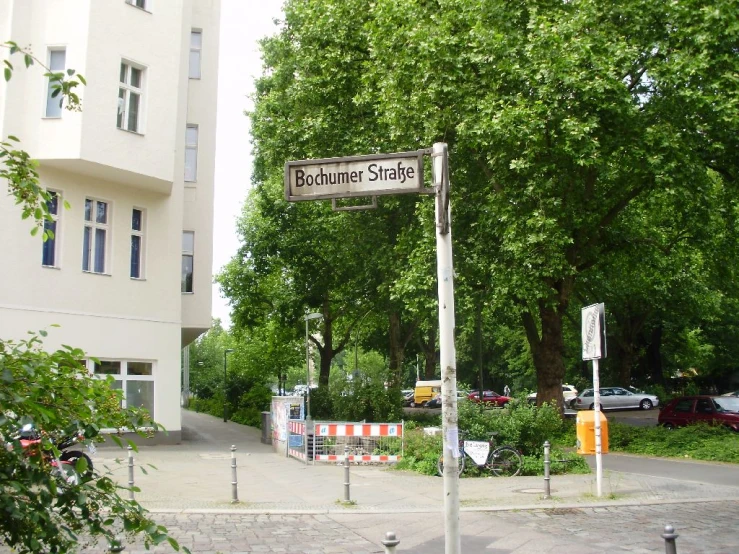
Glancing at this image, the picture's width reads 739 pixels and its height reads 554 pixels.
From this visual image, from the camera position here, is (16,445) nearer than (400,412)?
Yes

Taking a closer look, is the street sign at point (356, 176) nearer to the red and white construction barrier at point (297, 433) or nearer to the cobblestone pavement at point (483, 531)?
the cobblestone pavement at point (483, 531)

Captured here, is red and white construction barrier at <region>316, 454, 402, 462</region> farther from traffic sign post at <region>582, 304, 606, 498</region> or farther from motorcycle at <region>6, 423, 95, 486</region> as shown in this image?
motorcycle at <region>6, 423, 95, 486</region>

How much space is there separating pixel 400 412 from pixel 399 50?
12367 mm

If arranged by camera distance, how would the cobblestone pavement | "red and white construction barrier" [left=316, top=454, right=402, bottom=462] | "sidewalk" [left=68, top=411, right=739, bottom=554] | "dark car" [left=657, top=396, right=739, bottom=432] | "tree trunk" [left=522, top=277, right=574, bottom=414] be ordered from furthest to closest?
"dark car" [left=657, top=396, right=739, bottom=432], "tree trunk" [left=522, top=277, right=574, bottom=414], "red and white construction barrier" [left=316, top=454, right=402, bottom=462], "sidewalk" [left=68, top=411, right=739, bottom=554], the cobblestone pavement

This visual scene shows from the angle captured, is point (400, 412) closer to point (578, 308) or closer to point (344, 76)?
point (344, 76)

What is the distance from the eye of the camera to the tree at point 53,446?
12.7ft

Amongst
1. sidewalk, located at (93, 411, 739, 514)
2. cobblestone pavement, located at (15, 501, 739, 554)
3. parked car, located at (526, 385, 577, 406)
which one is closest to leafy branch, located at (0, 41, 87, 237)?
cobblestone pavement, located at (15, 501, 739, 554)

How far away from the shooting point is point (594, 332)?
14.0 m

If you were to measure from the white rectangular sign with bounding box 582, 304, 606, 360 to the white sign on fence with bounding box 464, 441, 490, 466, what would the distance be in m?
3.28

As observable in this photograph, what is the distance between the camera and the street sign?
627 centimetres

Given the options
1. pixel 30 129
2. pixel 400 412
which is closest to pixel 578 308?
pixel 400 412

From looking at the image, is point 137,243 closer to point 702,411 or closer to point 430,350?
point 702,411

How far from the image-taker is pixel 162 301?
23.9 m

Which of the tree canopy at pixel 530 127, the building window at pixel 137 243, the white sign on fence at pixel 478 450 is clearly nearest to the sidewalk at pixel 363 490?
the white sign on fence at pixel 478 450
